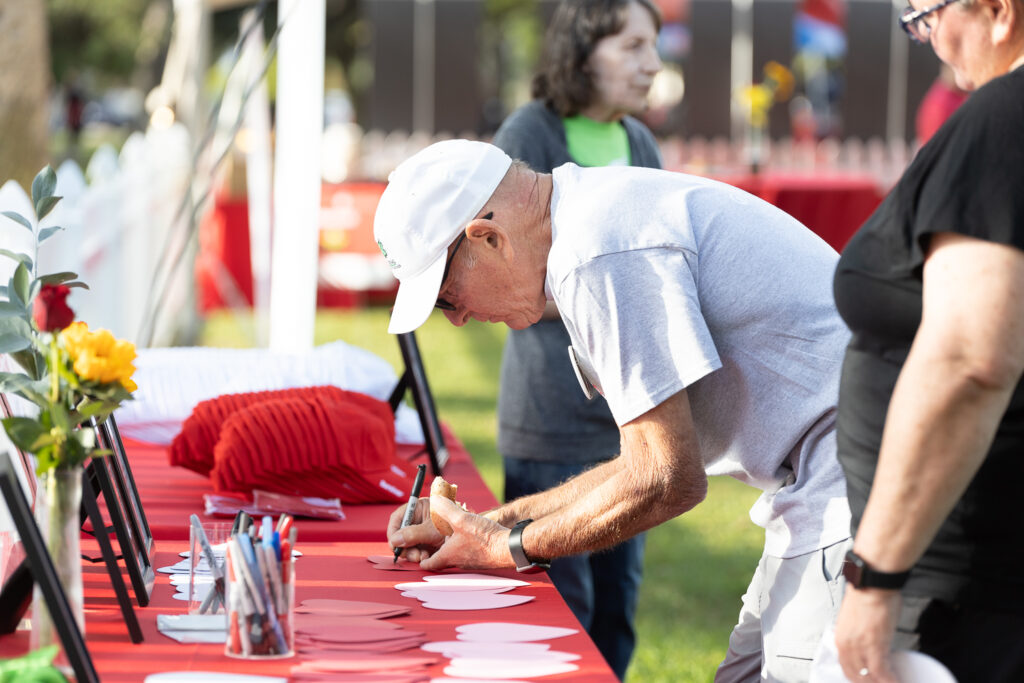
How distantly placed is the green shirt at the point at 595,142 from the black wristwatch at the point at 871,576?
1.85 metres

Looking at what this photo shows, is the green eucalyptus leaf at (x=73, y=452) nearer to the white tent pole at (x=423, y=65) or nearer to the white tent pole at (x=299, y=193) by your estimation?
the white tent pole at (x=299, y=193)

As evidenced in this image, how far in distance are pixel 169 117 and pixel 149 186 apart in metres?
1.72

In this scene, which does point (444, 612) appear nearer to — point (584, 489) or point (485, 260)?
point (584, 489)

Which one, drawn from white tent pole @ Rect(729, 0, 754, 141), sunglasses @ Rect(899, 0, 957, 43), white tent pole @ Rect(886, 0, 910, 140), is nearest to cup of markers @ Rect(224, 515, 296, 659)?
sunglasses @ Rect(899, 0, 957, 43)

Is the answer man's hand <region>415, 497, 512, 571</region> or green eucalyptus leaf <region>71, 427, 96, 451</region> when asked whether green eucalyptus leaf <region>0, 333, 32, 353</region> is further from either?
man's hand <region>415, 497, 512, 571</region>

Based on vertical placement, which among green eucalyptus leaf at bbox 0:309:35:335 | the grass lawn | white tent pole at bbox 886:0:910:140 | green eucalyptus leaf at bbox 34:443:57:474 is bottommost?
the grass lawn

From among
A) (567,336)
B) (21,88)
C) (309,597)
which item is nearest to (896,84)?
(21,88)

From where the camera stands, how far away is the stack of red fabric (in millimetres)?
2291

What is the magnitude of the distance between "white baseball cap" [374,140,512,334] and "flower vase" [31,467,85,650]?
22.5 inches

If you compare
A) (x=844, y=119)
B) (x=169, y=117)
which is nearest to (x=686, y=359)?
(x=169, y=117)

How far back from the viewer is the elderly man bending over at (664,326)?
162 cm

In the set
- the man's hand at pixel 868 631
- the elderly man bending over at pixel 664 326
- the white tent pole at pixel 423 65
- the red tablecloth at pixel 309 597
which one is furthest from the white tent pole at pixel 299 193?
the white tent pole at pixel 423 65

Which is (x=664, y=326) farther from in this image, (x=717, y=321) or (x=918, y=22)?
(x=918, y=22)

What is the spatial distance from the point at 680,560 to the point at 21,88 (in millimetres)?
4117
